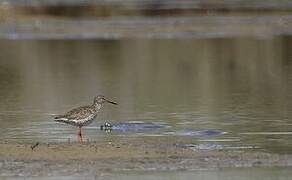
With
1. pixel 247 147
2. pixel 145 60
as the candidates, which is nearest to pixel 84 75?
pixel 145 60

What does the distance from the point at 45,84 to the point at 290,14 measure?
63.3ft

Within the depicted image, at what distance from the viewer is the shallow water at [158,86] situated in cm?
1597

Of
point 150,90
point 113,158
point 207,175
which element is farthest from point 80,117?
point 150,90

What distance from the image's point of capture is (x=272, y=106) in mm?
18766

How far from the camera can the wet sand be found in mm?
12727

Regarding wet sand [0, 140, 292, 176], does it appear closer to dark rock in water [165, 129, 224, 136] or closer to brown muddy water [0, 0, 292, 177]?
brown muddy water [0, 0, 292, 177]

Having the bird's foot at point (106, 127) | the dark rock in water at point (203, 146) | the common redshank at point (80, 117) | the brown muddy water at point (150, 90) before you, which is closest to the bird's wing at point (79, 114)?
the common redshank at point (80, 117)

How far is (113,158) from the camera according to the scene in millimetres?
13297

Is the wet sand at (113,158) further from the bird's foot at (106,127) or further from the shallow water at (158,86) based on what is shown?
the bird's foot at (106,127)

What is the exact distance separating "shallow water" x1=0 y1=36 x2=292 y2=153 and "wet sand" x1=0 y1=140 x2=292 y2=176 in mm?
820

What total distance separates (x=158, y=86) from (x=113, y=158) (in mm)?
9587

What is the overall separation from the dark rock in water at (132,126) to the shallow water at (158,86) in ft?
0.70

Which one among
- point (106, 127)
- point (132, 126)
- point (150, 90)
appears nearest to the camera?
point (106, 127)

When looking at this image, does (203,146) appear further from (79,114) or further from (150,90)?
(150,90)
